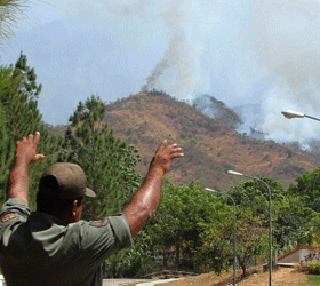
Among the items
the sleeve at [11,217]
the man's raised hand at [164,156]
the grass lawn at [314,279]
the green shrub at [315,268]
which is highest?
the man's raised hand at [164,156]

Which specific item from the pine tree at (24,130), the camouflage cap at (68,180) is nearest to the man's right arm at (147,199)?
the camouflage cap at (68,180)

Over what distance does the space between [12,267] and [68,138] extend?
3812 centimetres

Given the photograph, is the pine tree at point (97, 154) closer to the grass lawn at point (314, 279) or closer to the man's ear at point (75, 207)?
the grass lawn at point (314, 279)

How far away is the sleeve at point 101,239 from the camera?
2037 millimetres

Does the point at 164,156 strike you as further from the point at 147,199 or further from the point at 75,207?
the point at 75,207

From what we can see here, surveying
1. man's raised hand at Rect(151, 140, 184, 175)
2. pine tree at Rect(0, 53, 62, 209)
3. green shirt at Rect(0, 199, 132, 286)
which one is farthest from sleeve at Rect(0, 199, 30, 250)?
pine tree at Rect(0, 53, 62, 209)

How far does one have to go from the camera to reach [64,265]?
6.70 feet

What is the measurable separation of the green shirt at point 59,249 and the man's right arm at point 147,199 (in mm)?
51

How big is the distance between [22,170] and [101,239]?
83 centimetres

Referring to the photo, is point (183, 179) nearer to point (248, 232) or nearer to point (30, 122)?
point (248, 232)

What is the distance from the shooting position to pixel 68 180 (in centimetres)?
224

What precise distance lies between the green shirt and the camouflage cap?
5.1 inches

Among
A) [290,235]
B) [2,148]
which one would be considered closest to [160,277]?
[290,235]

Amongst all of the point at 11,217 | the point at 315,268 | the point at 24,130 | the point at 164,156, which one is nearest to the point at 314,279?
the point at 315,268
